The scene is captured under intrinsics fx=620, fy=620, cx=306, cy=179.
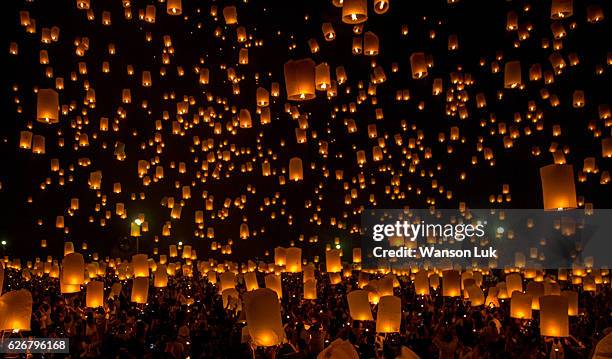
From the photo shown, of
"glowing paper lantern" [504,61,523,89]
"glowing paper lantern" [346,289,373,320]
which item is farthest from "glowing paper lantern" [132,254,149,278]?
"glowing paper lantern" [504,61,523,89]

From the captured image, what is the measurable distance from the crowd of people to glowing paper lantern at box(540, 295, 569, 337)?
1.12 feet

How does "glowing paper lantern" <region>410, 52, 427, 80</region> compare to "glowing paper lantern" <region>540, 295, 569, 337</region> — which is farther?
"glowing paper lantern" <region>410, 52, 427, 80</region>

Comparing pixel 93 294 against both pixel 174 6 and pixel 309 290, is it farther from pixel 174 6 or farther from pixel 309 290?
pixel 174 6

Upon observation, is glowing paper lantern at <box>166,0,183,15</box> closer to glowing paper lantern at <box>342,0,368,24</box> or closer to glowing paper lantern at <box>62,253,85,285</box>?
glowing paper lantern at <box>342,0,368,24</box>

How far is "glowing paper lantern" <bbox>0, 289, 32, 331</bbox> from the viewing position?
21.2ft

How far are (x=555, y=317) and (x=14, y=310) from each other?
5.89 meters

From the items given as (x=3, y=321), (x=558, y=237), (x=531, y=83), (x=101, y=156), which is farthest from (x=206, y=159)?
(x=3, y=321)

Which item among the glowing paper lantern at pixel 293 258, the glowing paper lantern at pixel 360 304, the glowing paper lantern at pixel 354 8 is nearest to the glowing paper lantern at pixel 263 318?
the glowing paper lantern at pixel 354 8

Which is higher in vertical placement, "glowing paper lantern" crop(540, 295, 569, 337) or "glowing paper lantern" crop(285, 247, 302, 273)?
"glowing paper lantern" crop(285, 247, 302, 273)

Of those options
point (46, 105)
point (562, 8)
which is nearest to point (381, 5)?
point (562, 8)

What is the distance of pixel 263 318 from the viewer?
214 inches

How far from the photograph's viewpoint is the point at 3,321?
6.47 m

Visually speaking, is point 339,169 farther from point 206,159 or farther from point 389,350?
point 389,350

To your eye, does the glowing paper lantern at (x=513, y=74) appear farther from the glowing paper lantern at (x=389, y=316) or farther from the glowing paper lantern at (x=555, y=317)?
the glowing paper lantern at (x=389, y=316)
